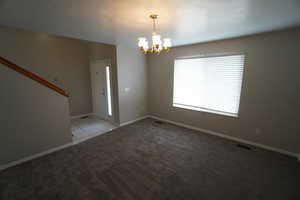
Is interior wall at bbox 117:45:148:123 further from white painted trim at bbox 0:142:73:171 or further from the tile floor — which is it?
white painted trim at bbox 0:142:73:171

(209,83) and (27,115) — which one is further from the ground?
(209,83)

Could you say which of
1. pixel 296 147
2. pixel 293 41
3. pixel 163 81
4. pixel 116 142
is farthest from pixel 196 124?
pixel 293 41

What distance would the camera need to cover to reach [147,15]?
1.91 metres

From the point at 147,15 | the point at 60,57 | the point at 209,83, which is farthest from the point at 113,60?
the point at 209,83

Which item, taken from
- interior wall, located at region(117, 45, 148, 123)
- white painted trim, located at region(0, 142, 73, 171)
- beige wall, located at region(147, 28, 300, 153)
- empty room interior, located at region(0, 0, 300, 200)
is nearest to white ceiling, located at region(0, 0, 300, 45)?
empty room interior, located at region(0, 0, 300, 200)

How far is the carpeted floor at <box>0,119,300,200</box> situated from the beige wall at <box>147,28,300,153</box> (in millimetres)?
379

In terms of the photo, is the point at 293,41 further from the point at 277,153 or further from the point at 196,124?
the point at 196,124

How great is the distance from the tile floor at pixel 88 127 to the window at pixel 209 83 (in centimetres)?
233

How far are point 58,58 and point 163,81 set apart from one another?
3456 millimetres

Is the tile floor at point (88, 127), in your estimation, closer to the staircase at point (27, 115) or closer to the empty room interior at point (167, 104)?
the empty room interior at point (167, 104)

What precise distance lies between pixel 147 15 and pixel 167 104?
9.74ft

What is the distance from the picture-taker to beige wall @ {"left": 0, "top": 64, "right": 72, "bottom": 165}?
2307mm

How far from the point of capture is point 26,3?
1579mm

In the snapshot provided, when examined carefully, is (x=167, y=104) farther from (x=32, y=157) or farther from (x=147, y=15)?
(x=32, y=157)
